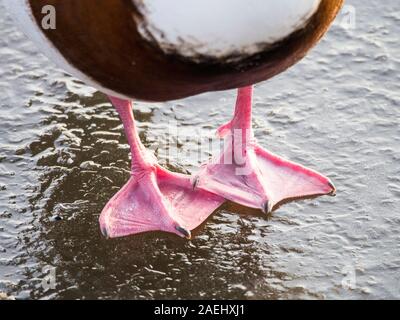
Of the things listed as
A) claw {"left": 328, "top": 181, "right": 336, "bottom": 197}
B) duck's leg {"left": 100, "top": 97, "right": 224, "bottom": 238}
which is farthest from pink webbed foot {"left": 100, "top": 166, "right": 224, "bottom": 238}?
claw {"left": 328, "top": 181, "right": 336, "bottom": 197}

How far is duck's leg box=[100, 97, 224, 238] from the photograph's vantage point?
297cm

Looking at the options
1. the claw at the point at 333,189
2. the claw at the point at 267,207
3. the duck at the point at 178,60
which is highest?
the duck at the point at 178,60

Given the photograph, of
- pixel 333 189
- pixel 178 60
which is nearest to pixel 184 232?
pixel 333 189

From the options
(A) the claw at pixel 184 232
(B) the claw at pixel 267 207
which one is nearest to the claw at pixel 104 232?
(A) the claw at pixel 184 232

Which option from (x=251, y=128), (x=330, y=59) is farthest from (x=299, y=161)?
(x=330, y=59)

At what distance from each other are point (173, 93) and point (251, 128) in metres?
0.68

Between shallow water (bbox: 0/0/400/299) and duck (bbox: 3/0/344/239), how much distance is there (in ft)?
0.22

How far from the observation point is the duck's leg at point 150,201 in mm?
2969

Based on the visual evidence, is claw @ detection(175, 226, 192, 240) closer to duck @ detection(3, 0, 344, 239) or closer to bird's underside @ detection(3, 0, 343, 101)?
duck @ detection(3, 0, 344, 239)

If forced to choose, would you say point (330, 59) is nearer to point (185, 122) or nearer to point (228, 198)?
point (185, 122)

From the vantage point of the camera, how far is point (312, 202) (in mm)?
3078

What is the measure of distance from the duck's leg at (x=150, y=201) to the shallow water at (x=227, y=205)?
0.13 ft

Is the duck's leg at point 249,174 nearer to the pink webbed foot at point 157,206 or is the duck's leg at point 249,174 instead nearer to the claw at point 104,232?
the pink webbed foot at point 157,206
